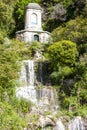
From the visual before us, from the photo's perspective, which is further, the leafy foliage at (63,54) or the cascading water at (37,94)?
the leafy foliage at (63,54)

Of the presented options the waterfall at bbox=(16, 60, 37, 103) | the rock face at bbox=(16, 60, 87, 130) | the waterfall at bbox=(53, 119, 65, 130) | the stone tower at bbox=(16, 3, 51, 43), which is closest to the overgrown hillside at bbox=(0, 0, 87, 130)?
the rock face at bbox=(16, 60, 87, 130)

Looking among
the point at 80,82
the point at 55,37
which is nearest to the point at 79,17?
the point at 55,37

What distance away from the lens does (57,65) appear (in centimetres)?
3481

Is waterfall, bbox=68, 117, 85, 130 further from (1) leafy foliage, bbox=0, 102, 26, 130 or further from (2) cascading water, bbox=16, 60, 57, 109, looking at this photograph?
(1) leafy foliage, bbox=0, 102, 26, 130

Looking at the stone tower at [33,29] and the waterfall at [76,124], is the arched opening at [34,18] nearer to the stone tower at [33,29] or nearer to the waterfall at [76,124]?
the stone tower at [33,29]

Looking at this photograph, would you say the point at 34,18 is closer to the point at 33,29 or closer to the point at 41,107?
the point at 33,29

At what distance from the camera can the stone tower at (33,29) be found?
41.6m

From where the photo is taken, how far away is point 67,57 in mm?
34938

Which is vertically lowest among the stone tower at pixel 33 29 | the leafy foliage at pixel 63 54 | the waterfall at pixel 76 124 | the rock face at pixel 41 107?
the waterfall at pixel 76 124

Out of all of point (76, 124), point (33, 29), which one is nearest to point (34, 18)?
point (33, 29)

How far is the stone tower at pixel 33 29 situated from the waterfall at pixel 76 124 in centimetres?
1225

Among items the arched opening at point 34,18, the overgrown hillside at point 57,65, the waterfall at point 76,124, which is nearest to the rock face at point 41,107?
the waterfall at point 76,124

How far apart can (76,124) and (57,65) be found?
20.0 ft

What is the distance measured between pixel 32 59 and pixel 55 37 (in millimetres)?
3687
